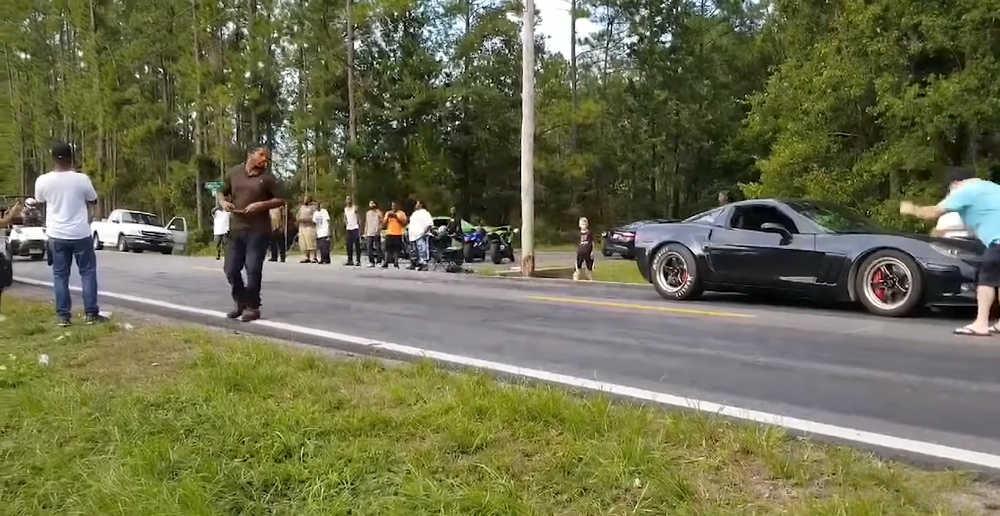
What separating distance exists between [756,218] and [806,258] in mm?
1075

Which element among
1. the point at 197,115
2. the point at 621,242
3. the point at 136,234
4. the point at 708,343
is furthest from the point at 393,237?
the point at 197,115

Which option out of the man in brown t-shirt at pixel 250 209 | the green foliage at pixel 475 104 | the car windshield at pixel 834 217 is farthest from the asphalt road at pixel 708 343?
the green foliage at pixel 475 104

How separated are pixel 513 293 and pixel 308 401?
266 inches

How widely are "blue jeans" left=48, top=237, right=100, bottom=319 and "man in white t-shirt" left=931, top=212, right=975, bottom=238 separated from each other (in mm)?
8515

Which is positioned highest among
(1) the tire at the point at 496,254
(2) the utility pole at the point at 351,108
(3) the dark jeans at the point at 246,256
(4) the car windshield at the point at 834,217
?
(2) the utility pole at the point at 351,108

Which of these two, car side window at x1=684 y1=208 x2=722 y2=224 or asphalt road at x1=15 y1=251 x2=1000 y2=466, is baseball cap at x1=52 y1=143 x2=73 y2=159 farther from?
car side window at x1=684 y1=208 x2=722 y2=224

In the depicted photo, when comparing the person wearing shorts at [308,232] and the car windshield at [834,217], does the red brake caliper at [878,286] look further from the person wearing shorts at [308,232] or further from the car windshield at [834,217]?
the person wearing shorts at [308,232]

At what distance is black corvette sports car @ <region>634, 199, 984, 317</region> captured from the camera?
8.20 metres

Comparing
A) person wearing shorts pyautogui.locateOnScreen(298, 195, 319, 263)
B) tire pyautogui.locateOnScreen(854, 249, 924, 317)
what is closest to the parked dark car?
person wearing shorts pyautogui.locateOnScreen(298, 195, 319, 263)

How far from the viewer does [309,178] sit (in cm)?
3891

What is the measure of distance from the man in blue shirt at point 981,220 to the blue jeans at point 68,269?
310 inches

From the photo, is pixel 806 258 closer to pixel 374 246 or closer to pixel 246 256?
pixel 246 256

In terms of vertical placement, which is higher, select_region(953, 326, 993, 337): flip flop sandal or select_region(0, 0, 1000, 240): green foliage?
select_region(0, 0, 1000, 240): green foliage

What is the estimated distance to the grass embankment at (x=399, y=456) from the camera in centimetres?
316
